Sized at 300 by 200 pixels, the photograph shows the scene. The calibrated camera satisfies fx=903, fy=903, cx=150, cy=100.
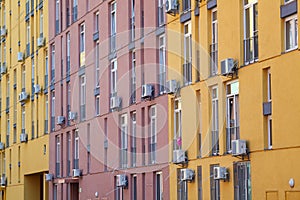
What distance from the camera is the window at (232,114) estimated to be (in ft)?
93.5

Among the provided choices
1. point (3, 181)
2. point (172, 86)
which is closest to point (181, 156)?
point (172, 86)

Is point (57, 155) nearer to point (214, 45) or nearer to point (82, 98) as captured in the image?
point (82, 98)

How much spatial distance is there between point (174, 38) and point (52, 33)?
18.6 meters

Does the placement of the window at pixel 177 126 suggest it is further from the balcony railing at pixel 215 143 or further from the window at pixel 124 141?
the window at pixel 124 141

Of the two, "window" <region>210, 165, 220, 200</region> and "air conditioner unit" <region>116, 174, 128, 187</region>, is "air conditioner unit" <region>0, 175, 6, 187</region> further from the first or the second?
"window" <region>210, 165, 220, 200</region>

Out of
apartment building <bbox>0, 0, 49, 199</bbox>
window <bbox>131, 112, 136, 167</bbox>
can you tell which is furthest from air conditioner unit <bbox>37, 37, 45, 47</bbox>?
window <bbox>131, 112, 136, 167</bbox>

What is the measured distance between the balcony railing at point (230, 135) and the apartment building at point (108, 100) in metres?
5.26

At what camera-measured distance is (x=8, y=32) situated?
206 ft

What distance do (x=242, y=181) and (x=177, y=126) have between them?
5805 mm

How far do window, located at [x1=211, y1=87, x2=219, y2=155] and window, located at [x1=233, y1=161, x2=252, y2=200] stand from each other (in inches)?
67.5

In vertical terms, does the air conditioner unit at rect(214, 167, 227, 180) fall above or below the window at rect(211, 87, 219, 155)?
below

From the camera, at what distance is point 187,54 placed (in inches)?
1271

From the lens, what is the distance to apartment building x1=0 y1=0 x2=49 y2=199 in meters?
52.8

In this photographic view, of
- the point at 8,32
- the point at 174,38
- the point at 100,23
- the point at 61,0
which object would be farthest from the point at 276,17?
the point at 8,32
